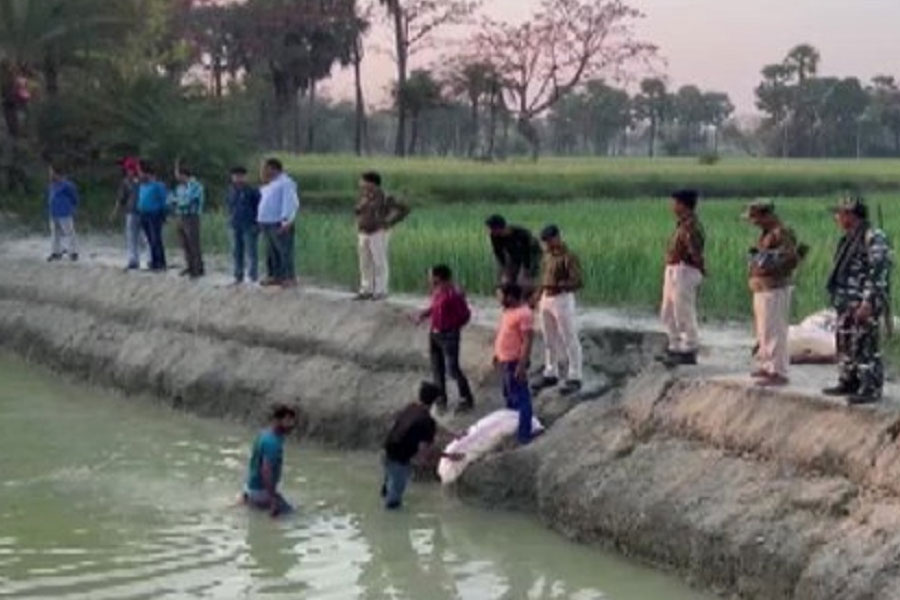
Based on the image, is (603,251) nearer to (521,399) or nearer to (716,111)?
(521,399)

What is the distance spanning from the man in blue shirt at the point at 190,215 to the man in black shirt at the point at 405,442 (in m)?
8.09

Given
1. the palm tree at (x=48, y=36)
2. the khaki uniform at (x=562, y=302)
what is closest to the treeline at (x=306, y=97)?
the palm tree at (x=48, y=36)

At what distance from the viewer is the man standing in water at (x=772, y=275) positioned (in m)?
11.0

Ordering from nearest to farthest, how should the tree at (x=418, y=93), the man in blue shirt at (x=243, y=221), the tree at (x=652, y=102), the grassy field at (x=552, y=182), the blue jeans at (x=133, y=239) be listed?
the man in blue shirt at (x=243, y=221)
the blue jeans at (x=133, y=239)
the grassy field at (x=552, y=182)
the tree at (x=418, y=93)
the tree at (x=652, y=102)

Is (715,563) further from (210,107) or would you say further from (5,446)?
(210,107)

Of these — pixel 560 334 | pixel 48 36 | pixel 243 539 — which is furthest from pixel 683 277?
pixel 48 36

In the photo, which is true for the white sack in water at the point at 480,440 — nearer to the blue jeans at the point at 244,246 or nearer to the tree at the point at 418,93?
the blue jeans at the point at 244,246

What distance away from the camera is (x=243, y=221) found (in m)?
18.5

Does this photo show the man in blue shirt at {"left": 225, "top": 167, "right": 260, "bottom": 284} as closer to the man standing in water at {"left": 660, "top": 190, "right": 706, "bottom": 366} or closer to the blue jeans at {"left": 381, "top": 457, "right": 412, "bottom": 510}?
the blue jeans at {"left": 381, "top": 457, "right": 412, "bottom": 510}

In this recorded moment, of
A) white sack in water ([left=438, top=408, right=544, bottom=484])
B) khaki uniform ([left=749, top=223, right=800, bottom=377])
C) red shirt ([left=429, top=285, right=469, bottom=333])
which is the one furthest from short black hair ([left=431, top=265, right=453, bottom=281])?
khaki uniform ([left=749, top=223, right=800, bottom=377])

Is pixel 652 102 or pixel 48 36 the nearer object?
pixel 48 36

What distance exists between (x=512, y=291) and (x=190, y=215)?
799 centimetres

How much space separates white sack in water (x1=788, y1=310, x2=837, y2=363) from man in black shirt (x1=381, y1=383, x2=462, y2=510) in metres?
3.05

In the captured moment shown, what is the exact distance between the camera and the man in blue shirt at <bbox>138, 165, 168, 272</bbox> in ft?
66.8
